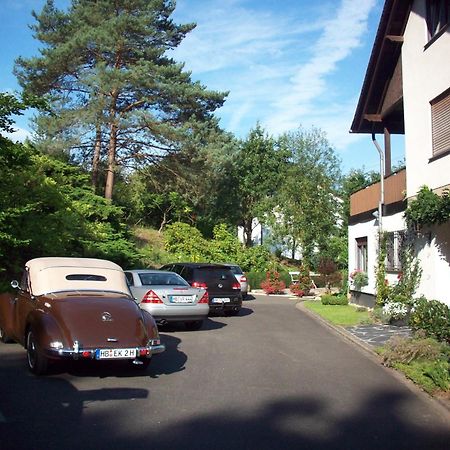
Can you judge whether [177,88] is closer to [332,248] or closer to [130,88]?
[130,88]

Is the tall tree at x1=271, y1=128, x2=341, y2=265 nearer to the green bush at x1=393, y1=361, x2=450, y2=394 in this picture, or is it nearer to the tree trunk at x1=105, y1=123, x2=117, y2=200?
the tree trunk at x1=105, y1=123, x2=117, y2=200

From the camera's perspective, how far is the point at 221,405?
657 centimetres

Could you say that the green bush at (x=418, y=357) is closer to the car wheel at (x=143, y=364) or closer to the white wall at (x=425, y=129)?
the white wall at (x=425, y=129)

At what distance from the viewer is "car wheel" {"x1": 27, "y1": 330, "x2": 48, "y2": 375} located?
25.4 ft

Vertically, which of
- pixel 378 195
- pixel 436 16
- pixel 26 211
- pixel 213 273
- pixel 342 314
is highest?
pixel 436 16

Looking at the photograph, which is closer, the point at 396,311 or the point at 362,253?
the point at 396,311

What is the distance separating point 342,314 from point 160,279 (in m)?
6.69

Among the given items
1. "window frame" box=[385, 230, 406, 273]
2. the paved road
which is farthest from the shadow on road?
"window frame" box=[385, 230, 406, 273]

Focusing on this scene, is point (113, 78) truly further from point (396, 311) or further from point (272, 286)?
point (396, 311)

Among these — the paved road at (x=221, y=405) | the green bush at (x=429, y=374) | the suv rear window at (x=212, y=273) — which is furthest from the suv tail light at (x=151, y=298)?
the green bush at (x=429, y=374)

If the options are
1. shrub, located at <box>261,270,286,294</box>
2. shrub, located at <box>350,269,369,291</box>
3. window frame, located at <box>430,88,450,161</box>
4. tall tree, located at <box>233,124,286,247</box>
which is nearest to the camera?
window frame, located at <box>430,88,450,161</box>

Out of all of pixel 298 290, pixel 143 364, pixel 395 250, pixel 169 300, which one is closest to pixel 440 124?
pixel 395 250

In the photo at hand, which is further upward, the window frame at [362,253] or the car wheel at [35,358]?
the window frame at [362,253]

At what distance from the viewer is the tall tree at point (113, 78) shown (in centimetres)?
2731
